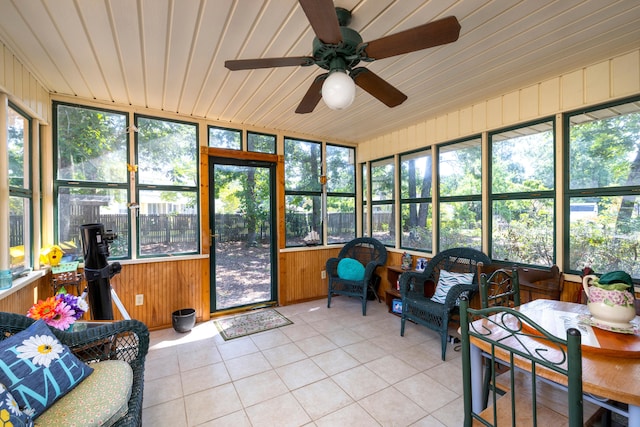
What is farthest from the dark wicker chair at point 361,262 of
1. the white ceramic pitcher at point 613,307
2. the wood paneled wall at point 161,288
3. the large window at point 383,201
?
the white ceramic pitcher at point 613,307

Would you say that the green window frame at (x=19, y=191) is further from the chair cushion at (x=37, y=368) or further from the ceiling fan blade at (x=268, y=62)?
the ceiling fan blade at (x=268, y=62)

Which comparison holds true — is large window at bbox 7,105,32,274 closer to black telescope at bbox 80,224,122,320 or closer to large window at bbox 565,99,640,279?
black telescope at bbox 80,224,122,320

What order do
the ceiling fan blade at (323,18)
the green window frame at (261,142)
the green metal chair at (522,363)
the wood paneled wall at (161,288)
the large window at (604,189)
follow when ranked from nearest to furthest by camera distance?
the green metal chair at (522,363) < the ceiling fan blade at (323,18) < the large window at (604,189) < the wood paneled wall at (161,288) < the green window frame at (261,142)

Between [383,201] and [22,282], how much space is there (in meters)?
4.11

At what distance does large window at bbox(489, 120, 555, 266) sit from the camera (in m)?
2.68

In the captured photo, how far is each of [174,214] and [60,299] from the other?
182 cm

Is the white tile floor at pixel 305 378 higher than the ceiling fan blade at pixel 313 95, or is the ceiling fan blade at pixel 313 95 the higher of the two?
the ceiling fan blade at pixel 313 95

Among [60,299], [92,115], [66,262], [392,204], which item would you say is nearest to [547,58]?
[392,204]

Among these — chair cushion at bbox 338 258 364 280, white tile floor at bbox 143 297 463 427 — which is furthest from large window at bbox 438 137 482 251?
white tile floor at bbox 143 297 463 427

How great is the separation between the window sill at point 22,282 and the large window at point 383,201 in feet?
13.2

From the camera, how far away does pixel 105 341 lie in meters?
1.70

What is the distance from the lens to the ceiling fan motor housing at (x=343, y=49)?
1.50 metres

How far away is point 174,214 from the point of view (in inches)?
138

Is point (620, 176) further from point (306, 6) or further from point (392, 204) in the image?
point (306, 6)
